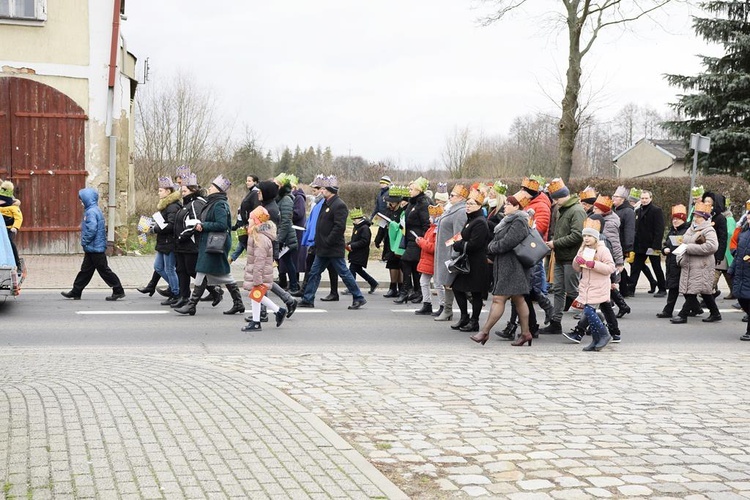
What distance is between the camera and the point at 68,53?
1942cm

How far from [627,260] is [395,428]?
928cm

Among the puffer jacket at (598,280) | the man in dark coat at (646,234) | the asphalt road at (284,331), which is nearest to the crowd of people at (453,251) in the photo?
the puffer jacket at (598,280)

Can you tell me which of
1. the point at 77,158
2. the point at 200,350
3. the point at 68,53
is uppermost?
the point at 68,53

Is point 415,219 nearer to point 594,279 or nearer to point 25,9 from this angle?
point 594,279

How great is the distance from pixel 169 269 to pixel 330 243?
2.41 m

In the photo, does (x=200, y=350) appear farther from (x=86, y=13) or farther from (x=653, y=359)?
(x=86, y=13)

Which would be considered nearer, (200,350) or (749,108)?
(200,350)

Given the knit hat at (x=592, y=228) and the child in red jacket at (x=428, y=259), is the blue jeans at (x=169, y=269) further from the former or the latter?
the knit hat at (x=592, y=228)

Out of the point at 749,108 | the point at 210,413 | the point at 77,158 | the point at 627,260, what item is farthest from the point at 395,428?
the point at 749,108

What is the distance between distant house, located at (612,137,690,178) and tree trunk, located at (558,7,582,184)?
3639cm

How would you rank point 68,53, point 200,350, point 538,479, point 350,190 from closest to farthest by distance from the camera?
1. point 538,479
2. point 200,350
3. point 68,53
4. point 350,190

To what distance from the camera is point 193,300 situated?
12.3 meters

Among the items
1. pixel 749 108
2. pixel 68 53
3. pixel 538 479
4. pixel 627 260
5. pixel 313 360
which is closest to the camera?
pixel 538 479

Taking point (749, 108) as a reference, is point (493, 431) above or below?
below
